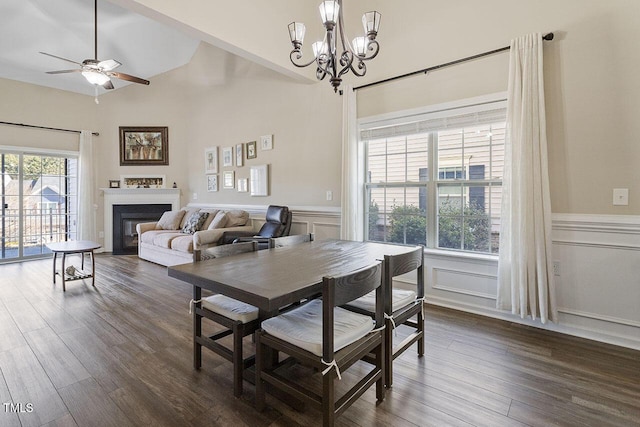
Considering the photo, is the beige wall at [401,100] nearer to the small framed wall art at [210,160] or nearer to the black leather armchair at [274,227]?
the small framed wall art at [210,160]

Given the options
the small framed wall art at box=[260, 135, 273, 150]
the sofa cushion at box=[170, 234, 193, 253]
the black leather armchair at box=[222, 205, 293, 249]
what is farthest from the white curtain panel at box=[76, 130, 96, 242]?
the small framed wall art at box=[260, 135, 273, 150]

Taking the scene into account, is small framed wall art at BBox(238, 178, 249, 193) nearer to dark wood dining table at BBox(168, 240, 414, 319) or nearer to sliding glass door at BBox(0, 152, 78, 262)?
dark wood dining table at BBox(168, 240, 414, 319)

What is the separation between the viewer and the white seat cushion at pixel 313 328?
1.47 metres

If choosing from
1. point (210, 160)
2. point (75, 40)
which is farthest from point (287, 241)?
point (75, 40)

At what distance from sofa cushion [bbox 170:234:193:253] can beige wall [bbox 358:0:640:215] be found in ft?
11.8

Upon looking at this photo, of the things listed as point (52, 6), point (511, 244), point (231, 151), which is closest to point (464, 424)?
point (511, 244)

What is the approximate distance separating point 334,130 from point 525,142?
6.97 ft

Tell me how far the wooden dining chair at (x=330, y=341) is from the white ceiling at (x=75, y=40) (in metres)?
4.69

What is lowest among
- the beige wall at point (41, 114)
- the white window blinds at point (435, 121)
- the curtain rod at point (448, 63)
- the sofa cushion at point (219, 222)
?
the sofa cushion at point (219, 222)

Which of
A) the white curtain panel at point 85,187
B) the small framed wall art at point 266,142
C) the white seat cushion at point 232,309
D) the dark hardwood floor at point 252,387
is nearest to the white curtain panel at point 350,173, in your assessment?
the dark hardwood floor at point 252,387

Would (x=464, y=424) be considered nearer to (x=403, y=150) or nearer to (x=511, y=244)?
(x=511, y=244)

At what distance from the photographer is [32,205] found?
5.66 metres

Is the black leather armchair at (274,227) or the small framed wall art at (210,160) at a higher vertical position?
the small framed wall art at (210,160)

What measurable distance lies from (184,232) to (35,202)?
9.87 ft
